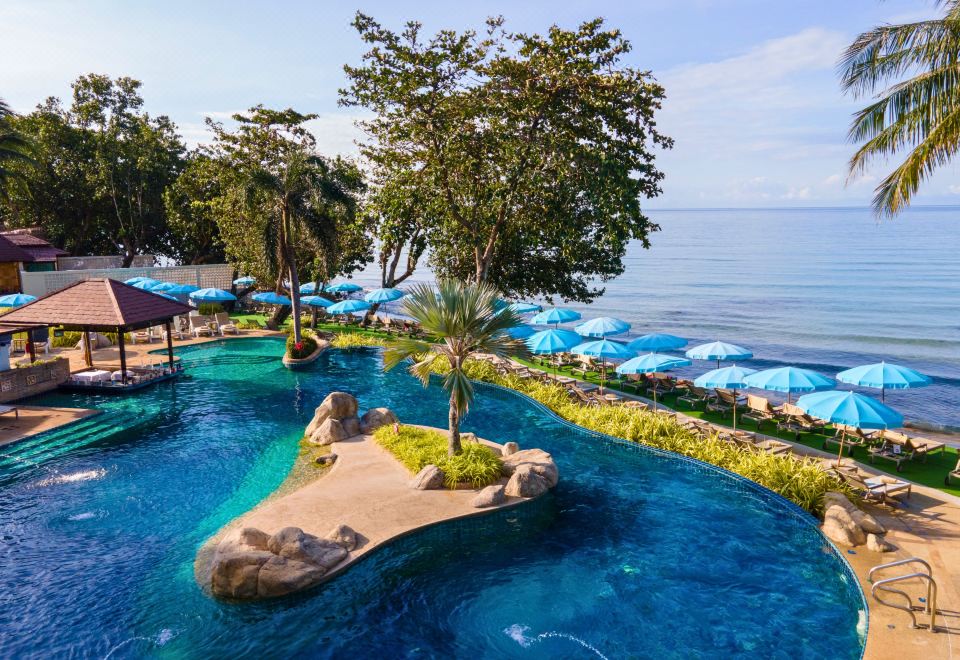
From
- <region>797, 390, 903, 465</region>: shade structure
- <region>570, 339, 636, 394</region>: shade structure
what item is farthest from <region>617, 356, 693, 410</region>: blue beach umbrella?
<region>797, 390, 903, 465</region>: shade structure

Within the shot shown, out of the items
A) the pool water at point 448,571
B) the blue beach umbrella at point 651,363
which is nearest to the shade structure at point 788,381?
the blue beach umbrella at point 651,363

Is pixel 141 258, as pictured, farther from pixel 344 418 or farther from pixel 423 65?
pixel 344 418

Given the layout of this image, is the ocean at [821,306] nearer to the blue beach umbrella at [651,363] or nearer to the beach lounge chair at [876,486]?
the beach lounge chair at [876,486]

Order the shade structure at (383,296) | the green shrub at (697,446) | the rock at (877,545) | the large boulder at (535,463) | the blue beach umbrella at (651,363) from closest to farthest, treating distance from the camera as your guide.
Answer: the rock at (877,545), the green shrub at (697,446), the large boulder at (535,463), the blue beach umbrella at (651,363), the shade structure at (383,296)

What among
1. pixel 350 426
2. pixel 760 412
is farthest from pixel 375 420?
pixel 760 412

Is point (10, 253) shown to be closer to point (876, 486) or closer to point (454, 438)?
point (454, 438)

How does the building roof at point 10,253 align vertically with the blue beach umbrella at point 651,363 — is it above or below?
above
